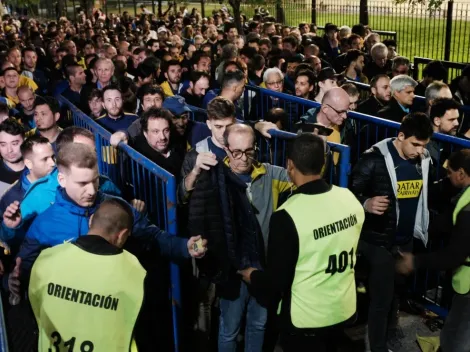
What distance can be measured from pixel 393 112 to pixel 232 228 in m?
3.49

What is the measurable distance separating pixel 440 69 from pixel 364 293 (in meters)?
4.32

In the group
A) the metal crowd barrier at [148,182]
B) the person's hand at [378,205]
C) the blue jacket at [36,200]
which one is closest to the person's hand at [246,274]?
the metal crowd barrier at [148,182]

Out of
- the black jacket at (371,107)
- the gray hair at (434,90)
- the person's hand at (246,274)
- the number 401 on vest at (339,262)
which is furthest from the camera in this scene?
the black jacket at (371,107)

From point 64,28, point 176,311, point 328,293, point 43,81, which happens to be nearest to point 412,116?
point 328,293

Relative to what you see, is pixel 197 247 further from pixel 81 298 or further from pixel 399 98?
pixel 399 98

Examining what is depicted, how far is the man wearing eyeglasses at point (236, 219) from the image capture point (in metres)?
4.45

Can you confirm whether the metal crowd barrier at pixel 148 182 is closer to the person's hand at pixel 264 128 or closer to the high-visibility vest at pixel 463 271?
the person's hand at pixel 264 128

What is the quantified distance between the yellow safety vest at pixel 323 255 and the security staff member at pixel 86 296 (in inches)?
40.8

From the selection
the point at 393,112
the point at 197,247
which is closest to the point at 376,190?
the point at 197,247

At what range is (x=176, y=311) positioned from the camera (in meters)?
4.79

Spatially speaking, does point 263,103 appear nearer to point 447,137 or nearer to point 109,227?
point 447,137

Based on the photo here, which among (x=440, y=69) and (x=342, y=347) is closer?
(x=342, y=347)

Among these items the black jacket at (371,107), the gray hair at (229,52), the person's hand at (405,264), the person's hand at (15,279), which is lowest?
the person's hand at (405,264)

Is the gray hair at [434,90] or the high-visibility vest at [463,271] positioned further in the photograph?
the gray hair at [434,90]
